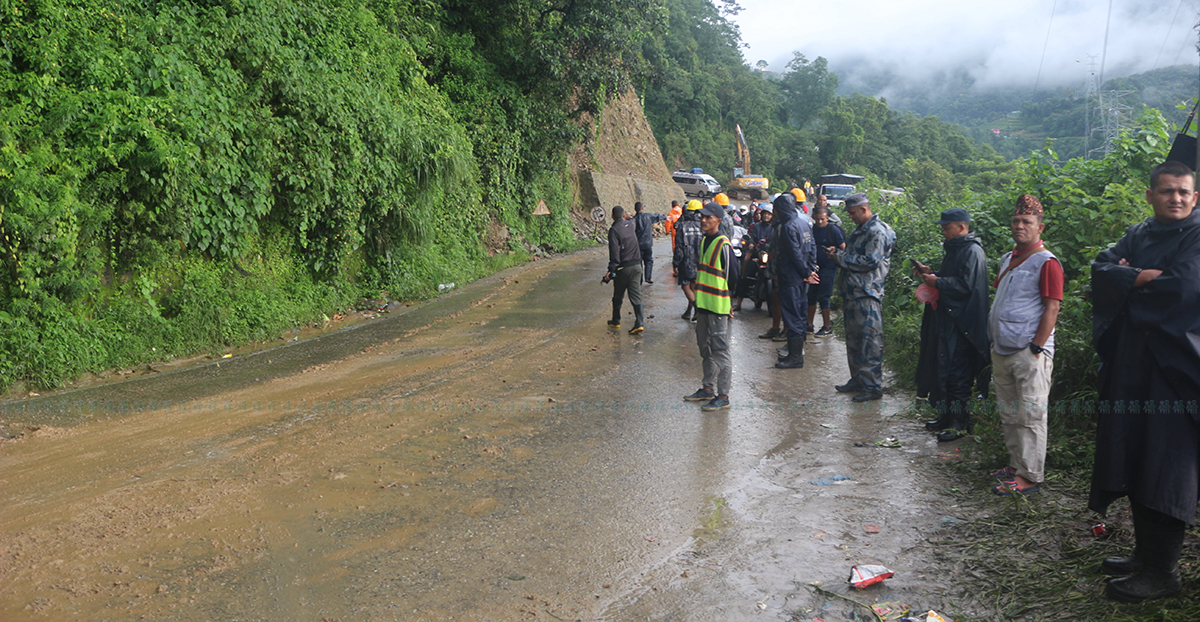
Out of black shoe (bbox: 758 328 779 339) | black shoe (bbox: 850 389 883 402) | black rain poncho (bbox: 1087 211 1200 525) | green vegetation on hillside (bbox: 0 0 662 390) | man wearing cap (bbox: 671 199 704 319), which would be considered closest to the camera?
black rain poncho (bbox: 1087 211 1200 525)

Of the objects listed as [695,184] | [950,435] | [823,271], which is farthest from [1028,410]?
[695,184]

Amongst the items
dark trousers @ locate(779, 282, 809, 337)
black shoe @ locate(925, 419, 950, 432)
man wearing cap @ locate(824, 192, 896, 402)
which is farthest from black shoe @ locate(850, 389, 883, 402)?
dark trousers @ locate(779, 282, 809, 337)

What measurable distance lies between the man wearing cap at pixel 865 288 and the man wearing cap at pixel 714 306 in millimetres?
1315

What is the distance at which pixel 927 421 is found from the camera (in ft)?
25.0

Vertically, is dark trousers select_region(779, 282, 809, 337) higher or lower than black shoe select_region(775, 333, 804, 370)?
higher

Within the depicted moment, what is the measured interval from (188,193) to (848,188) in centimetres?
3111

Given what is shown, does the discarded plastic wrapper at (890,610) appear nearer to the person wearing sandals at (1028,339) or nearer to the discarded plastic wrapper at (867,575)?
the discarded plastic wrapper at (867,575)

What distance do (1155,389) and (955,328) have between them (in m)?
2.82

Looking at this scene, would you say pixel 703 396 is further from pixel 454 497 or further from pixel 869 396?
pixel 454 497

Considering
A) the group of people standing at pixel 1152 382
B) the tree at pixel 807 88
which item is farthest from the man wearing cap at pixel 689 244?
the tree at pixel 807 88

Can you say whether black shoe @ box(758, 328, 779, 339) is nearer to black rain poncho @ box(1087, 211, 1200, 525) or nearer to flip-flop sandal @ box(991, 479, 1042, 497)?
flip-flop sandal @ box(991, 479, 1042, 497)

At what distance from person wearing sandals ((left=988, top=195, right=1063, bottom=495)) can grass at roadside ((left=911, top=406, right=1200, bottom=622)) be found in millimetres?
248

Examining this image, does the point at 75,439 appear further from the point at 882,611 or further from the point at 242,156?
the point at 882,611

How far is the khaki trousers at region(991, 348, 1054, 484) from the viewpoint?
17.5 feet
